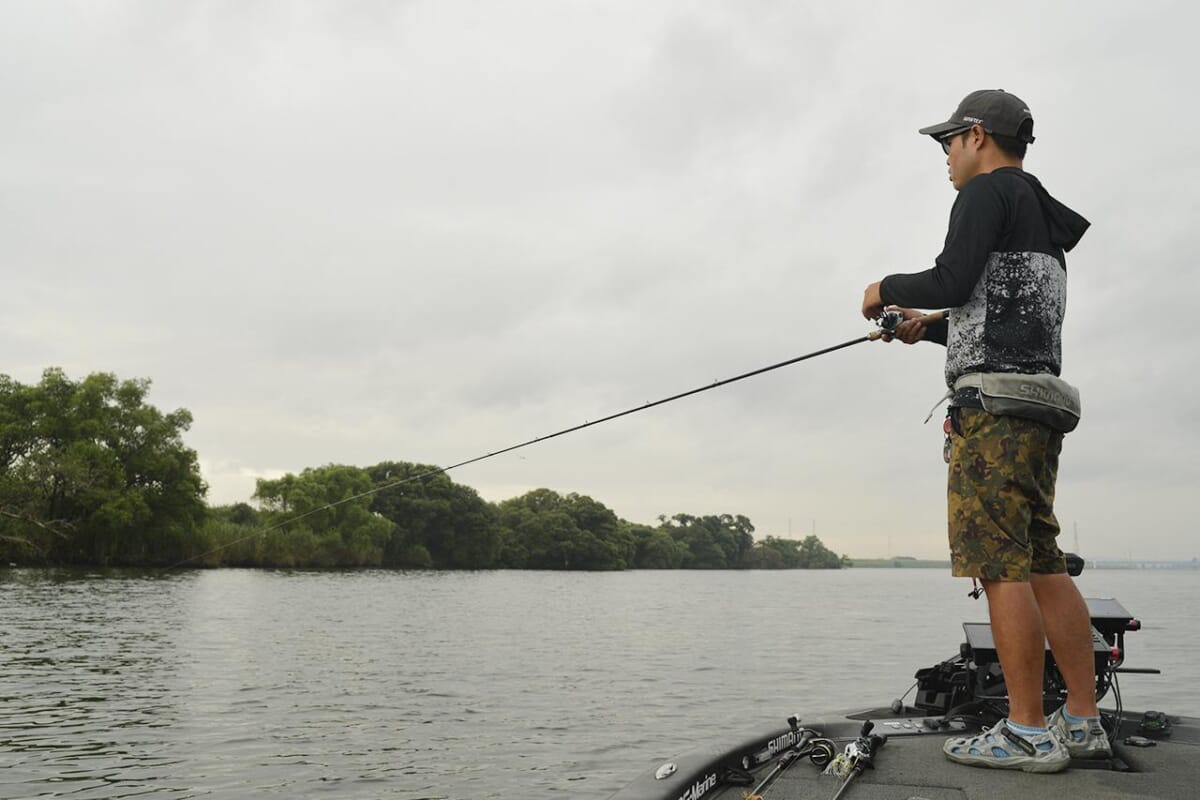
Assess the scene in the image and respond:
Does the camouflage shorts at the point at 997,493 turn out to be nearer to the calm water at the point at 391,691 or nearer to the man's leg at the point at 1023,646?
the man's leg at the point at 1023,646

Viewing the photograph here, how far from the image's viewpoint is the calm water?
322 inches

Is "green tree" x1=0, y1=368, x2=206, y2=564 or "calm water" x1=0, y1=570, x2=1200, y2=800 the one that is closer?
"calm water" x1=0, y1=570, x2=1200, y2=800

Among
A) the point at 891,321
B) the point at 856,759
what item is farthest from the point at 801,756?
the point at 891,321

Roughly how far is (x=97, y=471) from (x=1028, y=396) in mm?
64068

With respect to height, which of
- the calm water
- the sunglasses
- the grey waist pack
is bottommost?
the calm water

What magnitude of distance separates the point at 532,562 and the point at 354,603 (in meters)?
86.2

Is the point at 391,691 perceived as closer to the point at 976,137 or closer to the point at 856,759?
the point at 856,759

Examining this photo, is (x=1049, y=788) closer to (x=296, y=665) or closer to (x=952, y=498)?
(x=952, y=498)

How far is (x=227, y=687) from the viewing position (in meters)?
12.6

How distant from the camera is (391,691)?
12.9 meters

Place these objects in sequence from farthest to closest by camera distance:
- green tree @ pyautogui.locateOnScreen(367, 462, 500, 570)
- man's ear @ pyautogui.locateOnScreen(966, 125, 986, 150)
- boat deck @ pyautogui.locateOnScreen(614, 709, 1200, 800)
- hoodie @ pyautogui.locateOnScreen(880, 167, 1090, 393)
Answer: green tree @ pyautogui.locateOnScreen(367, 462, 500, 570) → man's ear @ pyautogui.locateOnScreen(966, 125, 986, 150) → hoodie @ pyautogui.locateOnScreen(880, 167, 1090, 393) → boat deck @ pyautogui.locateOnScreen(614, 709, 1200, 800)

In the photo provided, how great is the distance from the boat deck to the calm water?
11.2ft

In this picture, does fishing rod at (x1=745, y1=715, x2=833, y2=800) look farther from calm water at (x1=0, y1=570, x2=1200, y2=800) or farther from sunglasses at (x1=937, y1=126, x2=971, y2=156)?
calm water at (x1=0, y1=570, x2=1200, y2=800)

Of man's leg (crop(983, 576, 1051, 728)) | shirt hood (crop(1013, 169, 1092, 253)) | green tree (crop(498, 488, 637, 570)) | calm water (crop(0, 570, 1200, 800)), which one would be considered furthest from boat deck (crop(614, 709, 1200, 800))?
green tree (crop(498, 488, 637, 570))
